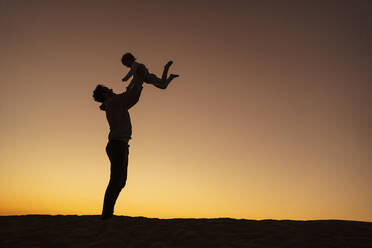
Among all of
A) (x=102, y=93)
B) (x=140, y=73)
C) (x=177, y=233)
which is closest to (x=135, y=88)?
(x=140, y=73)

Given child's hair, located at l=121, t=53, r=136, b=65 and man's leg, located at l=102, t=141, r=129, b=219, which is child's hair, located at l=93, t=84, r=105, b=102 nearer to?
child's hair, located at l=121, t=53, r=136, b=65

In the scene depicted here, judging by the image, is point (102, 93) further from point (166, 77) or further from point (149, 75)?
point (166, 77)

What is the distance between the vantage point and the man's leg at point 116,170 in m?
7.89

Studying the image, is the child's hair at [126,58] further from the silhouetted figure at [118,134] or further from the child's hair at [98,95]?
the child's hair at [98,95]

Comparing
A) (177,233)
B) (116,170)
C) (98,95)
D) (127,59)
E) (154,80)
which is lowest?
(177,233)

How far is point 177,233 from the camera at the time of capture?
24.4 ft

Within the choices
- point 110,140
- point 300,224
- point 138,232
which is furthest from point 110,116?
point 300,224

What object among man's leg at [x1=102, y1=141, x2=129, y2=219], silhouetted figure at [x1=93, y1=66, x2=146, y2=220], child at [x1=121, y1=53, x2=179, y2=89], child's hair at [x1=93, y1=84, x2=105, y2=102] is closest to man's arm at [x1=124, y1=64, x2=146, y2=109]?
silhouetted figure at [x1=93, y1=66, x2=146, y2=220]

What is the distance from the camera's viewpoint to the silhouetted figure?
26.0ft

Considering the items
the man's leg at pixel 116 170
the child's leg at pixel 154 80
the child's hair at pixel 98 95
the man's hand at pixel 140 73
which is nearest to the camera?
the man's leg at pixel 116 170

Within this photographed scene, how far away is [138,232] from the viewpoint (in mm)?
7523

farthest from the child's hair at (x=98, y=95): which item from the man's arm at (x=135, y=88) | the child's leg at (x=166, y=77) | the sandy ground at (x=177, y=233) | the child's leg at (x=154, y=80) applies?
the sandy ground at (x=177, y=233)

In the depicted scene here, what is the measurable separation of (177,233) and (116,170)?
1.65 meters

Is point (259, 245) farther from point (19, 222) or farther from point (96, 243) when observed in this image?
point (19, 222)
